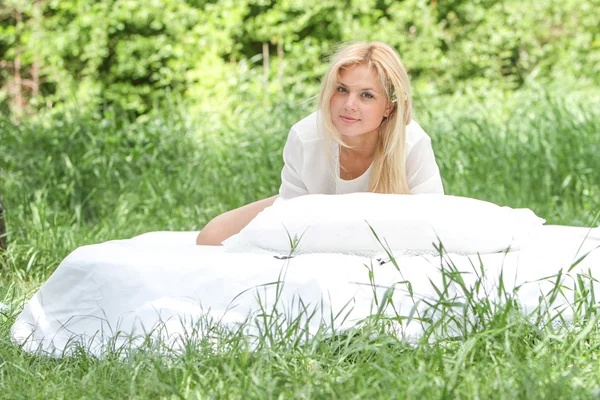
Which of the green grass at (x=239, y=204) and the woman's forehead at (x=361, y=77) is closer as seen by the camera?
the green grass at (x=239, y=204)

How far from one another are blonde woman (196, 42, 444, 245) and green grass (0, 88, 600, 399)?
878 millimetres

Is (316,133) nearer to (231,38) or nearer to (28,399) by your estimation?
(28,399)

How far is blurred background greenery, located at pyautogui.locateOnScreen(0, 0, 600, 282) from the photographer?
5.02m

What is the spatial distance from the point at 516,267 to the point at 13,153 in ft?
12.6

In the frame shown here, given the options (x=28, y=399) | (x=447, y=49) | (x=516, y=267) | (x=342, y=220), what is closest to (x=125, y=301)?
(x=28, y=399)

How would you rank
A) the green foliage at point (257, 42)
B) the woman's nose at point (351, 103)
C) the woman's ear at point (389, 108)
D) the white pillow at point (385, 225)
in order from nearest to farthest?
the white pillow at point (385, 225), the woman's nose at point (351, 103), the woman's ear at point (389, 108), the green foliage at point (257, 42)

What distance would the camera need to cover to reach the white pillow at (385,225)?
8.83 feet

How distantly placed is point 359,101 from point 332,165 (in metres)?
0.33

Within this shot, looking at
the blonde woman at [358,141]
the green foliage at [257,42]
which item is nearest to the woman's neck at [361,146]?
the blonde woman at [358,141]

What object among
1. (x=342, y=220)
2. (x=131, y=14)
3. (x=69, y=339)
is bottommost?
(x=69, y=339)

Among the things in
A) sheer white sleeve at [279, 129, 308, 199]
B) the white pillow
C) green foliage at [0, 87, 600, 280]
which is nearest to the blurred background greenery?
green foliage at [0, 87, 600, 280]

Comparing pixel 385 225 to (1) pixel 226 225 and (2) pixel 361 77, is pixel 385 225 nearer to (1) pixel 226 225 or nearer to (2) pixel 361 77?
(2) pixel 361 77

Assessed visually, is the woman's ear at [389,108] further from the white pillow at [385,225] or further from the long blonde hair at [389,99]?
the white pillow at [385,225]

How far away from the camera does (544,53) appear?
12977 mm
